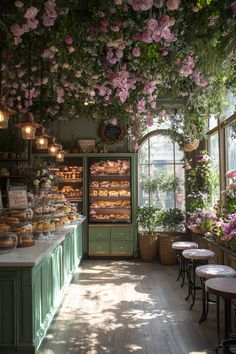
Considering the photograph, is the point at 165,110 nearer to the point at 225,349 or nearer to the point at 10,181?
the point at 10,181

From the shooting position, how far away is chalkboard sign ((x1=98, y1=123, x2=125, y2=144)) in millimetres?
8305

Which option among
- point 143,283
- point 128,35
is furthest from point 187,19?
point 143,283

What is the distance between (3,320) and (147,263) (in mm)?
4806

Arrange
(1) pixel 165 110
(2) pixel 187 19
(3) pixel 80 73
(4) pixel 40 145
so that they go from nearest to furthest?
(2) pixel 187 19 → (3) pixel 80 73 → (4) pixel 40 145 → (1) pixel 165 110

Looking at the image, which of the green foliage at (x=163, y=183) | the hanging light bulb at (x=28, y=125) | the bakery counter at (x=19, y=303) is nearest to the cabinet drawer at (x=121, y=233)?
the green foliage at (x=163, y=183)

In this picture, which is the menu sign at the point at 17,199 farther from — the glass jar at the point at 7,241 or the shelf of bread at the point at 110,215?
the shelf of bread at the point at 110,215

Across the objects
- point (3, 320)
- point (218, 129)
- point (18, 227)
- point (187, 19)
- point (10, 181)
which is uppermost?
point (187, 19)

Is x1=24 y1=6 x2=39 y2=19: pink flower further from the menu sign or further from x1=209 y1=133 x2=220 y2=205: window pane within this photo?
x1=209 y1=133 x2=220 y2=205: window pane

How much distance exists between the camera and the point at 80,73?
4.74 metres

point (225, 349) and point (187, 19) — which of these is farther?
point (187, 19)

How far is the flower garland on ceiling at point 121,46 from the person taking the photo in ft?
9.85

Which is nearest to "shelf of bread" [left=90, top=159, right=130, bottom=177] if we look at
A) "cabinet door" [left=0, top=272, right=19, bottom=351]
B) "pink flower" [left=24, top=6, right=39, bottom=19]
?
"cabinet door" [left=0, top=272, right=19, bottom=351]

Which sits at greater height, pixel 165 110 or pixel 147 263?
pixel 165 110

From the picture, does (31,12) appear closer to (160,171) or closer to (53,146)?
(53,146)
